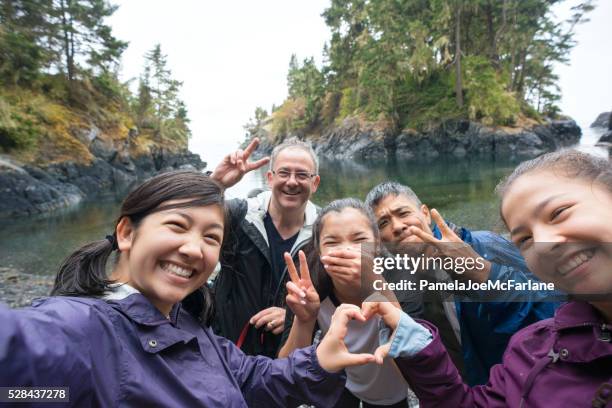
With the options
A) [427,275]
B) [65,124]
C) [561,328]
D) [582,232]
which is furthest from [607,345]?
[65,124]

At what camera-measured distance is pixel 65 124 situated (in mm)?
23531

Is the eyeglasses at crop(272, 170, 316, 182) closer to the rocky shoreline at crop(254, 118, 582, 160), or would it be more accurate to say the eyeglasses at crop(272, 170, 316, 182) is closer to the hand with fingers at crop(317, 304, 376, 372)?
the hand with fingers at crop(317, 304, 376, 372)

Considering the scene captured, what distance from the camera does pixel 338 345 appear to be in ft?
5.26

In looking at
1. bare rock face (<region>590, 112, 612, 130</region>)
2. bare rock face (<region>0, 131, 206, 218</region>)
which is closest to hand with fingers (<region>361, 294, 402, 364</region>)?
bare rock face (<region>0, 131, 206, 218</region>)

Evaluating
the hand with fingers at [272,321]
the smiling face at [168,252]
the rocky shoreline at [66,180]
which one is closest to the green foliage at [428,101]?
the rocky shoreline at [66,180]

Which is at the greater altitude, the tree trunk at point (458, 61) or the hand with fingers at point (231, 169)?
the tree trunk at point (458, 61)

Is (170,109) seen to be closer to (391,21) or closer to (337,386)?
(391,21)

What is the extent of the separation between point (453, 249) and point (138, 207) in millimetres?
1748

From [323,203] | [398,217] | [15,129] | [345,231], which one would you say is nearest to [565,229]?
[345,231]

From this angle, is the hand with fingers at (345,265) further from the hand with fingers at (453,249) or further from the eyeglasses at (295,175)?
the eyeglasses at (295,175)

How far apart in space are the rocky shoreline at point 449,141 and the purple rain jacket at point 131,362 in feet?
96.7

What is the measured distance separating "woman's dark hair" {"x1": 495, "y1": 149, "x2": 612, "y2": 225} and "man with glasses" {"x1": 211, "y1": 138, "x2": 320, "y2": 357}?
73.2 inches

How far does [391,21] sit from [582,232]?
3701cm

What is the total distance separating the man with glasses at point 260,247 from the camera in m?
2.78
